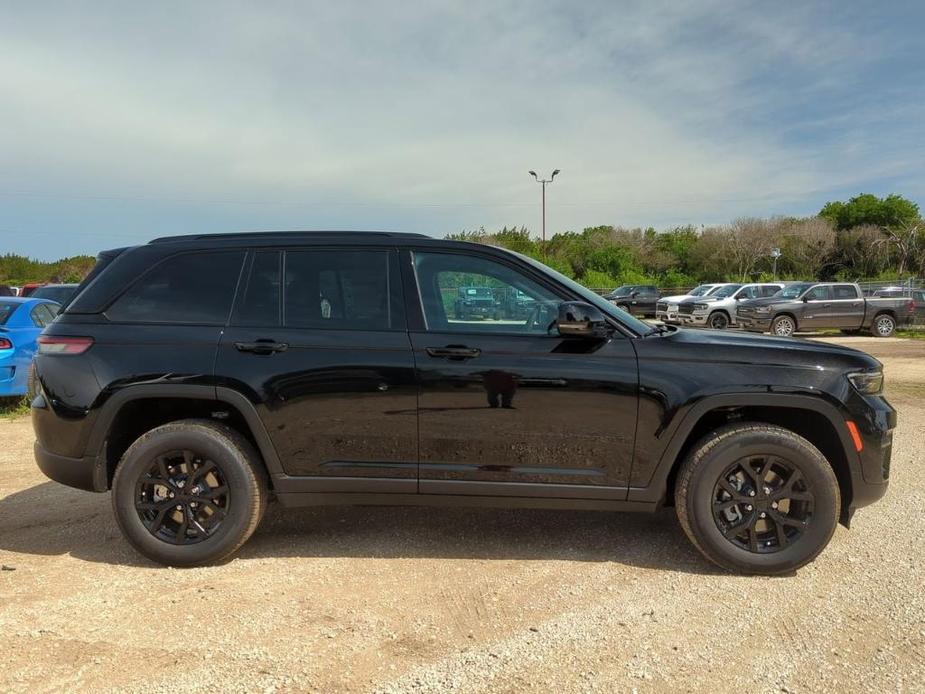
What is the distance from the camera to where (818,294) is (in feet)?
60.7

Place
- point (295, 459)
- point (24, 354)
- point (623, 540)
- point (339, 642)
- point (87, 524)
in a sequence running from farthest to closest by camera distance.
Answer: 1. point (24, 354)
2. point (87, 524)
3. point (623, 540)
4. point (295, 459)
5. point (339, 642)

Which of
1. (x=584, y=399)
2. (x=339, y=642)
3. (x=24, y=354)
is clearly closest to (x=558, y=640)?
(x=339, y=642)

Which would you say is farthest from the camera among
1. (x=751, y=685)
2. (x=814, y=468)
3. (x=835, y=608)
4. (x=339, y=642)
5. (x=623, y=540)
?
(x=623, y=540)

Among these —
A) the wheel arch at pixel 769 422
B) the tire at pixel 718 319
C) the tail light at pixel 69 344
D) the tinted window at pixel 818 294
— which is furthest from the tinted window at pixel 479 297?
the tire at pixel 718 319

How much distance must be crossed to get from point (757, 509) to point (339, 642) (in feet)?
7.36

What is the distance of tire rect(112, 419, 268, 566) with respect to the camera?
3.43 meters

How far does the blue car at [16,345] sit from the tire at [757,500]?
7215 millimetres

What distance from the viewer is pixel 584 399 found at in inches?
130

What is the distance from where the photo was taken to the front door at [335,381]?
3379 millimetres

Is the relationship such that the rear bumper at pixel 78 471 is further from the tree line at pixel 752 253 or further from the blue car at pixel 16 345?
the tree line at pixel 752 253

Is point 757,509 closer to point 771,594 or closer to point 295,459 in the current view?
point 771,594

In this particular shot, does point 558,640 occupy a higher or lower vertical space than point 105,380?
lower

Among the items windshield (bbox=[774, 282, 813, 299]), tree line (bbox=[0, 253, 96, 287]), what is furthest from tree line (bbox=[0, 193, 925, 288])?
windshield (bbox=[774, 282, 813, 299])

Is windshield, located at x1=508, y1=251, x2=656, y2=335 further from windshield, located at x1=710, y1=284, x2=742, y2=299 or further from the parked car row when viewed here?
windshield, located at x1=710, y1=284, x2=742, y2=299
